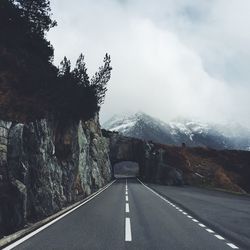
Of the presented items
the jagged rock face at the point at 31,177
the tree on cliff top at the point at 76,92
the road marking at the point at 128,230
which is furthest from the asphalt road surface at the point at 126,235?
the tree on cliff top at the point at 76,92

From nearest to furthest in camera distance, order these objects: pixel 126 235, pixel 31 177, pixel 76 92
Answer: pixel 126 235, pixel 31 177, pixel 76 92

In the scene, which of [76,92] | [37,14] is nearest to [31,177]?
[76,92]

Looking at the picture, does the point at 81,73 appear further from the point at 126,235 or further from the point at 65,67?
the point at 126,235

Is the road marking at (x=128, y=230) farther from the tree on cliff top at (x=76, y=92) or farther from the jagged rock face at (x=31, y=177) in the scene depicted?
the tree on cliff top at (x=76, y=92)

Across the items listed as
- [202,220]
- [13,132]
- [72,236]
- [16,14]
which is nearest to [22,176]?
[13,132]

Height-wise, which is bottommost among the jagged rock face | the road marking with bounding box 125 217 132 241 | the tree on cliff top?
the road marking with bounding box 125 217 132 241

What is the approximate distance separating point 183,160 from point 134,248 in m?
65.3

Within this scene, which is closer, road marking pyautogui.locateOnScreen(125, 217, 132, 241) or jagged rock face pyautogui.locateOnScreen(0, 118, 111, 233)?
road marking pyautogui.locateOnScreen(125, 217, 132, 241)

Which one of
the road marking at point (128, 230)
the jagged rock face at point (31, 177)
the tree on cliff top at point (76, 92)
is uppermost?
the tree on cliff top at point (76, 92)

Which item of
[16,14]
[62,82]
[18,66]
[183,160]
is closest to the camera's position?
[18,66]

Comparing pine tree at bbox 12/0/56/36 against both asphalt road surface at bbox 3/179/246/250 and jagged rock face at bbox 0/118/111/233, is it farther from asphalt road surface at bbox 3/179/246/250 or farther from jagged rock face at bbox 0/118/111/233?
asphalt road surface at bbox 3/179/246/250

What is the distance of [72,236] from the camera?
11211mm

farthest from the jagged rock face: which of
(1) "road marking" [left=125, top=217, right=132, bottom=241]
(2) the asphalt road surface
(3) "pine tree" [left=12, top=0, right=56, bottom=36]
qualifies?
(3) "pine tree" [left=12, top=0, right=56, bottom=36]

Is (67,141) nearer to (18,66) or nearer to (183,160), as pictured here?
(18,66)
